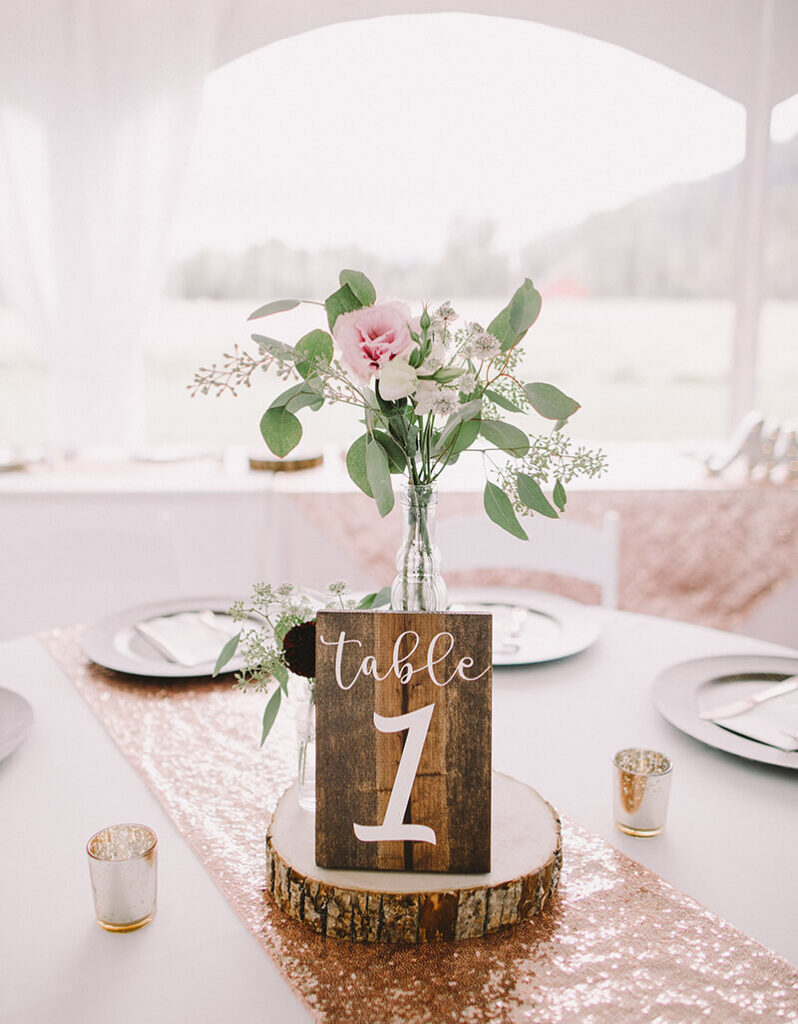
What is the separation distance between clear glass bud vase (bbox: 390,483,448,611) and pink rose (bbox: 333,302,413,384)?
121 millimetres

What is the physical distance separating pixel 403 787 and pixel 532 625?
74 cm

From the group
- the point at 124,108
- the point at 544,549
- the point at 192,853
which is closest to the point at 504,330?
the point at 192,853

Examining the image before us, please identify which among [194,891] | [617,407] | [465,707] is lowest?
[194,891]

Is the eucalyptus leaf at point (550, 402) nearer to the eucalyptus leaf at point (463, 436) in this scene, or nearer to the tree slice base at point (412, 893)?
the eucalyptus leaf at point (463, 436)

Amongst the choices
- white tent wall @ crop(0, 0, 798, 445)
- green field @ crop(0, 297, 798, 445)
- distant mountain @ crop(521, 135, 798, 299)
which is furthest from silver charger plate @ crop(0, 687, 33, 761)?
distant mountain @ crop(521, 135, 798, 299)

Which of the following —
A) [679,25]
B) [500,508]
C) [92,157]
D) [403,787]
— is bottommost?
[403,787]

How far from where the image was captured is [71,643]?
140 centimetres

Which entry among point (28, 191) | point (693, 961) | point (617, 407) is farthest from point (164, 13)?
point (693, 961)

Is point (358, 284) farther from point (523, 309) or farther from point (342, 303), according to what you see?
point (523, 309)

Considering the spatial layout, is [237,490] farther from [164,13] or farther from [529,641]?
[164,13]

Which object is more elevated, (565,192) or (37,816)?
(565,192)

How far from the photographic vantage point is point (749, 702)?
3.64 ft

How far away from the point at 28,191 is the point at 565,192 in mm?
1734

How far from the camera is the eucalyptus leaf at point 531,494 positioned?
807mm
